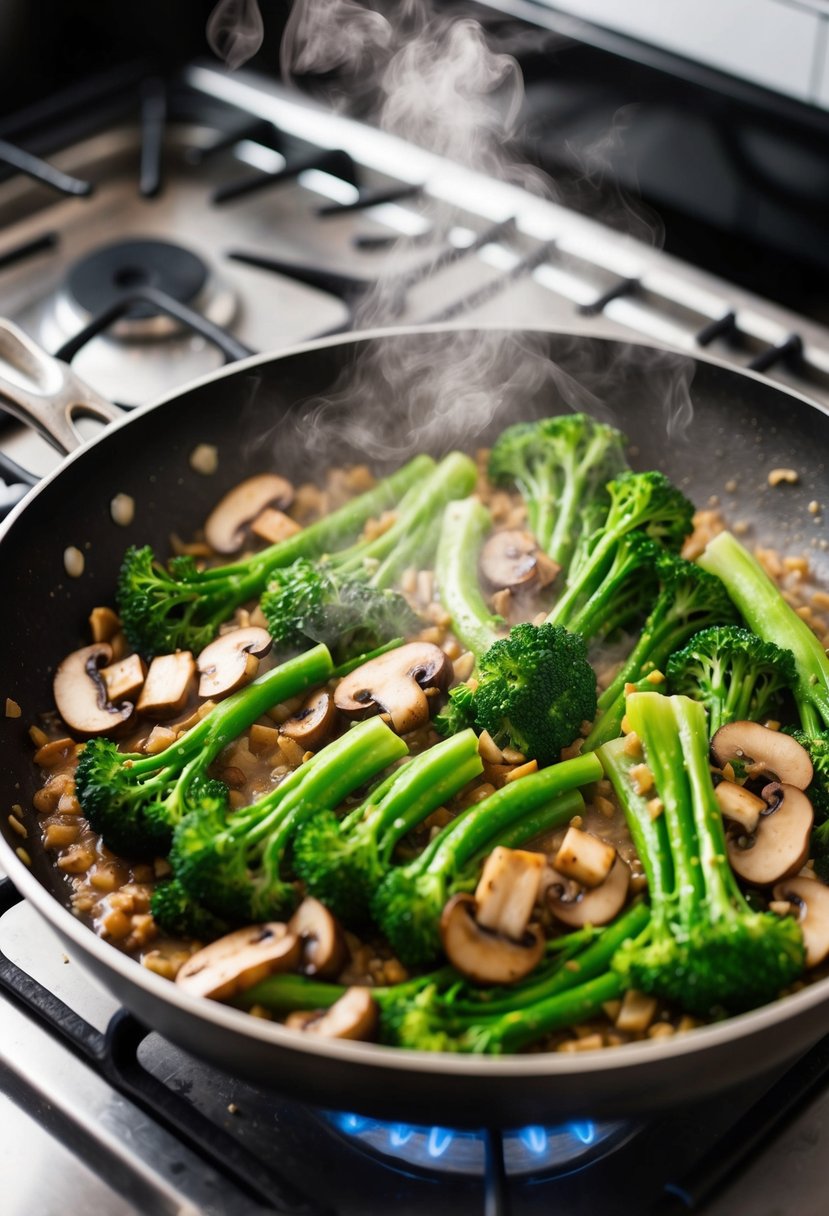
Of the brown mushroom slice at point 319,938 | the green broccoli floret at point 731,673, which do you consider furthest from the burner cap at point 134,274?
the brown mushroom slice at point 319,938

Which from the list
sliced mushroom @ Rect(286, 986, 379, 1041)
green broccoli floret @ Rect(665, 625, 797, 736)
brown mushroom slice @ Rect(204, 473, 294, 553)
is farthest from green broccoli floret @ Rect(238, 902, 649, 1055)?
brown mushroom slice @ Rect(204, 473, 294, 553)

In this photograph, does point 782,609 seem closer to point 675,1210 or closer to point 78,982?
point 675,1210

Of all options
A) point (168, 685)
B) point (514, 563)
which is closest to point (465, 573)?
point (514, 563)

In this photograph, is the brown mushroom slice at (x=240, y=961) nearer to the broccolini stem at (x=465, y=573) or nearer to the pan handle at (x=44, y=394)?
the broccolini stem at (x=465, y=573)

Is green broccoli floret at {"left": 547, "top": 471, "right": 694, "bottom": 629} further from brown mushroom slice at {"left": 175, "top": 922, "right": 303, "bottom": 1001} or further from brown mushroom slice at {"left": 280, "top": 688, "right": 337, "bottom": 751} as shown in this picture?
brown mushroom slice at {"left": 175, "top": 922, "right": 303, "bottom": 1001}

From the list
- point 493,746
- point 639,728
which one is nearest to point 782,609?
point 639,728

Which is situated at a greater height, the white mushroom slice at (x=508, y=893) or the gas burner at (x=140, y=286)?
the gas burner at (x=140, y=286)
